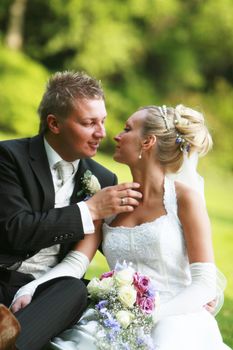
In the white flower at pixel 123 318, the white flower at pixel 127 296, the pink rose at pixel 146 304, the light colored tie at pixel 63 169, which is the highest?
the light colored tie at pixel 63 169

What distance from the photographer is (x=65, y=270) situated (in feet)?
14.9

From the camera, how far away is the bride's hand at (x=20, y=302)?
4230mm

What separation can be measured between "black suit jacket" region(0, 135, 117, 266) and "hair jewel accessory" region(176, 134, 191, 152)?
69 cm

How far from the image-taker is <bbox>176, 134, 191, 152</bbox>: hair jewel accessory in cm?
455

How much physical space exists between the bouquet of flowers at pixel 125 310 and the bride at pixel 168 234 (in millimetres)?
92

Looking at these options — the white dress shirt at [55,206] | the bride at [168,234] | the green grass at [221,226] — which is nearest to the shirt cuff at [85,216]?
the bride at [168,234]

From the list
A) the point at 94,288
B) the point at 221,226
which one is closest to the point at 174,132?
the point at 94,288

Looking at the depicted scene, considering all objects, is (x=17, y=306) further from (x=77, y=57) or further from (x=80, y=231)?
(x=77, y=57)

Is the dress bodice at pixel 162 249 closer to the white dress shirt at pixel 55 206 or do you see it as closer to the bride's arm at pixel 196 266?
the bride's arm at pixel 196 266

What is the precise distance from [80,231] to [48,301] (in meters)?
0.58

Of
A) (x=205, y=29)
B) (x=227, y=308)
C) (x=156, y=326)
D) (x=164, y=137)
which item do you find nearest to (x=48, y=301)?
(x=156, y=326)

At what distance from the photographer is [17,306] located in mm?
4234

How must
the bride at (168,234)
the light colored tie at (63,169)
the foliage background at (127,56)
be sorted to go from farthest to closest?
the foliage background at (127,56), the light colored tie at (63,169), the bride at (168,234)

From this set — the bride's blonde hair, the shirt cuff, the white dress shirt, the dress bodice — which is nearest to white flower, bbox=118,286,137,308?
the dress bodice
